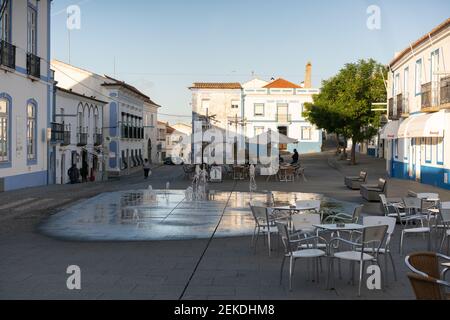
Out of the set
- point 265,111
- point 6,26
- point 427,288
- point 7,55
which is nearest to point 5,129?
point 7,55

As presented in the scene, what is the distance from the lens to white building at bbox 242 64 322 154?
206ft

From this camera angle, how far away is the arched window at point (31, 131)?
81.8ft

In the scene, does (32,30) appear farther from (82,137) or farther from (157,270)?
(157,270)

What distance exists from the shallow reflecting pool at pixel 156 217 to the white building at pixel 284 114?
139 feet

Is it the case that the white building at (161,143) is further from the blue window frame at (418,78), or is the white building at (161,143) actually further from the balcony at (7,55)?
the balcony at (7,55)

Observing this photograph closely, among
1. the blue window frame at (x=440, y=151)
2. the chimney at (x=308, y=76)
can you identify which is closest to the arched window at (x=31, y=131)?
the blue window frame at (x=440, y=151)

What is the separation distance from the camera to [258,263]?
8.99 m

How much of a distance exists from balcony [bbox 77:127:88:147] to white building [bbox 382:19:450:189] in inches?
727

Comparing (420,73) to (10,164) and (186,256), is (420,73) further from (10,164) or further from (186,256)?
(186,256)

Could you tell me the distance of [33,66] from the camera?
81.7 feet

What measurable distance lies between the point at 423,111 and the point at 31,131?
660 inches

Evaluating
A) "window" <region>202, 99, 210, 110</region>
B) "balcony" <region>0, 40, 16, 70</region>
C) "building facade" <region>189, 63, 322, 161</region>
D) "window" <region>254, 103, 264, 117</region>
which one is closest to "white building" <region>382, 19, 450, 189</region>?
"balcony" <region>0, 40, 16, 70</region>
